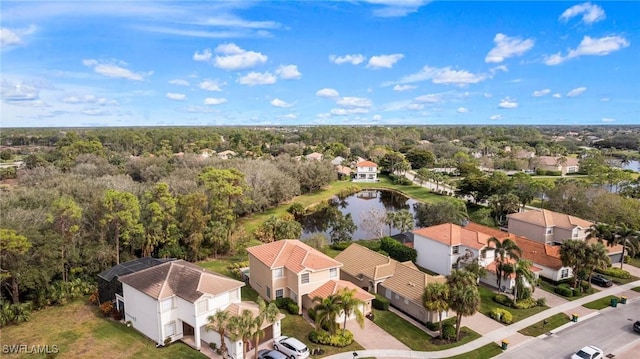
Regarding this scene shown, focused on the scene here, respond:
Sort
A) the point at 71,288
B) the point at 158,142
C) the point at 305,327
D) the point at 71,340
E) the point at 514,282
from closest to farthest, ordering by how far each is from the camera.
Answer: the point at 71,340
the point at 305,327
the point at 71,288
the point at 514,282
the point at 158,142

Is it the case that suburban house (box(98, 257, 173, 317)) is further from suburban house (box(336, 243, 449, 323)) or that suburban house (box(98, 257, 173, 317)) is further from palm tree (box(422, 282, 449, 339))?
palm tree (box(422, 282, 449, 339))

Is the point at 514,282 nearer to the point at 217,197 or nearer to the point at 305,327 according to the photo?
the point at 305,327

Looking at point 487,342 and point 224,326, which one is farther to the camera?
point 487,342

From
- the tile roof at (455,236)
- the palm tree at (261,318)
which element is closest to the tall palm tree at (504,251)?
the tile roof at (455,236)

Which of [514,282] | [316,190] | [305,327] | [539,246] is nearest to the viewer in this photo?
[305,327]

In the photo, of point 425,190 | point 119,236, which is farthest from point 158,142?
point 119,236

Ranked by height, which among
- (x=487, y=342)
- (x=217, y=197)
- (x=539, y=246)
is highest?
(x=217, y=197)

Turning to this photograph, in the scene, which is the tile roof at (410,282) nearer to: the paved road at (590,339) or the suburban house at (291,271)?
the suburban house at (291,271)

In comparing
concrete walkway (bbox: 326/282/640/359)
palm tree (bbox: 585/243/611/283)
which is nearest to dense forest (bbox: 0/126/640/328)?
concrete walkway (bbox: 326/282/640/359)
